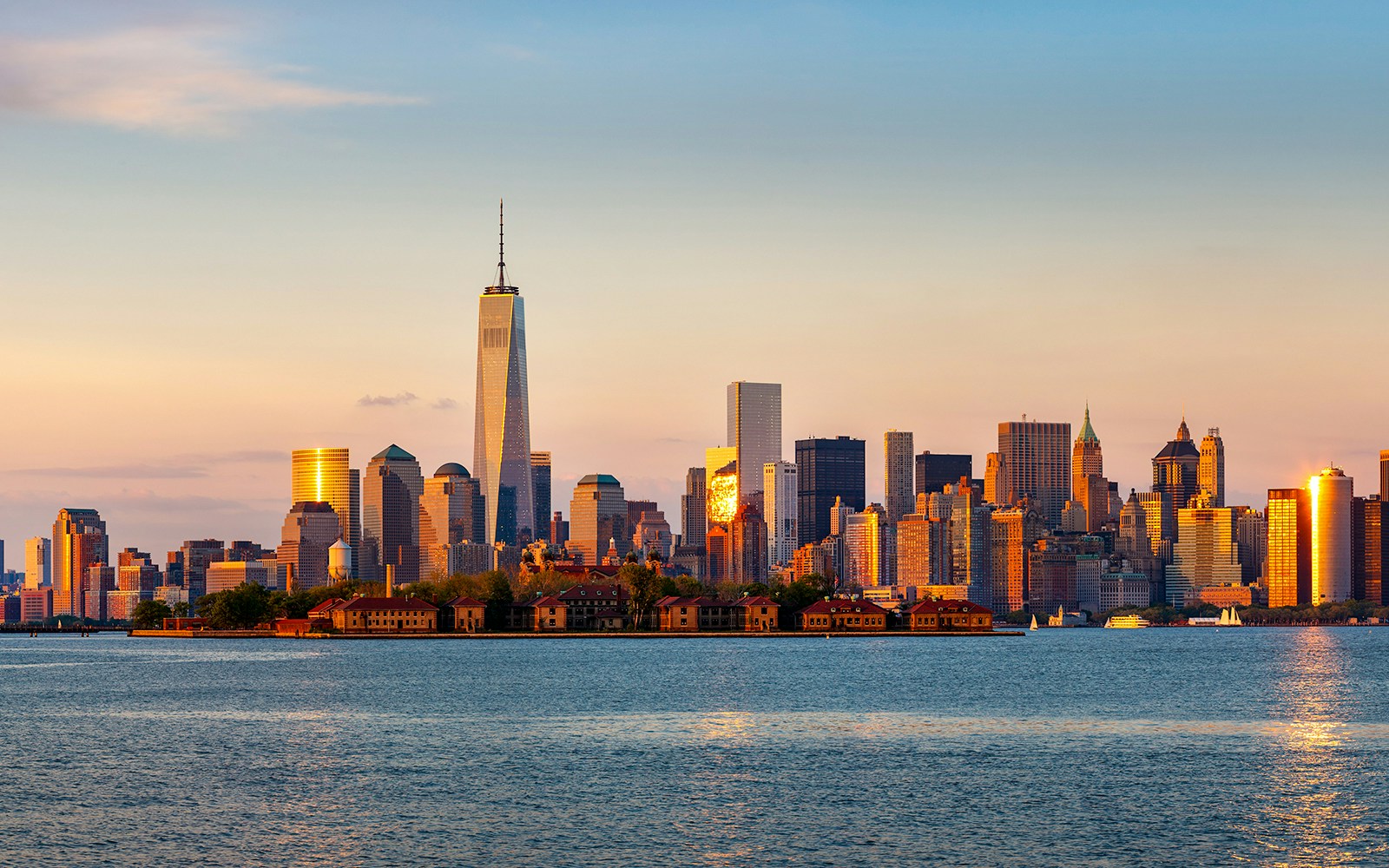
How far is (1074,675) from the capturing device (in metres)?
143

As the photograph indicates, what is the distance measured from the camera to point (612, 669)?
14750 centimetres

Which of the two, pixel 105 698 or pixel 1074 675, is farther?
pixel 1074 675

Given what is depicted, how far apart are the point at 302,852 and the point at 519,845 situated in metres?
6.55

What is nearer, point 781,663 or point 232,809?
point 232,809

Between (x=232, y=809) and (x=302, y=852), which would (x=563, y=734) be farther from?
(x=302, y=852)

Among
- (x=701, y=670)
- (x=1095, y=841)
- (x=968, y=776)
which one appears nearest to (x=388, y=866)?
(x=1095, y=841)

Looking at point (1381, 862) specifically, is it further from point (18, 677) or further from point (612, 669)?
point (18, 677)

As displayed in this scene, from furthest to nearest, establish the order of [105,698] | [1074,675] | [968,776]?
[1074,675] < [105,698] < [968,776]

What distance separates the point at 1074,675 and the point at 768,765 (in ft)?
243

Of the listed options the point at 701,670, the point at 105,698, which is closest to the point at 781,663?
the point at 701,670

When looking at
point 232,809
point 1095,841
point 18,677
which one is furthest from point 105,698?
point 1095,841

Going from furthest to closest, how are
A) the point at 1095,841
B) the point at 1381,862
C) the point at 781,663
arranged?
the point at 781,663, the point at 1095,841, the point at 1381,862

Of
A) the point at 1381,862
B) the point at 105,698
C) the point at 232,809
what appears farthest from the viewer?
the point at 105,698

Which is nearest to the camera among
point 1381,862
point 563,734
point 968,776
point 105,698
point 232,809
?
point 1381,862
